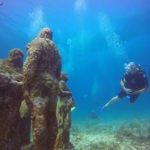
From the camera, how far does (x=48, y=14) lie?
35.2 meters

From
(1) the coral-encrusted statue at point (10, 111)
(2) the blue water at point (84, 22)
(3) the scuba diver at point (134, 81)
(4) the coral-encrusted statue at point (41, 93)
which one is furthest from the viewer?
(2) the blue water at point (84, 22)

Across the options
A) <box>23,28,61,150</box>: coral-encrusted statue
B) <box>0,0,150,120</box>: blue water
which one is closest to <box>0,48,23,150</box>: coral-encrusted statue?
<box>23,28,61,150</box>: coral-encrusted statue

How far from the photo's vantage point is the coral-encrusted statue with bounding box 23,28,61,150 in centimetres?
465

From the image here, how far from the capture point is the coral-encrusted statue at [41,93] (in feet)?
15.3

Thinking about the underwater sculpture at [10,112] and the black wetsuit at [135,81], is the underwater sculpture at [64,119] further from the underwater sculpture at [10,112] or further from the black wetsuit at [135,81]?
the black wetsuit at [135,81]

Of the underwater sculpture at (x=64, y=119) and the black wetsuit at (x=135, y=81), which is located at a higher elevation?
the black wetsuit at (x=135, y=81)

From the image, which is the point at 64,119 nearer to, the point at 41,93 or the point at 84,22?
the point at 41,93

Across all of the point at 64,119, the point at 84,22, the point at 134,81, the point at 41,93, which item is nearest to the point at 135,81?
the point at 134,81

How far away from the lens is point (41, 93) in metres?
4.86

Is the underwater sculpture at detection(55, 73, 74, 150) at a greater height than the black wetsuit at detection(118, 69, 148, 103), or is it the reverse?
the black wetsuit at detection(118, 69, 148, 103)

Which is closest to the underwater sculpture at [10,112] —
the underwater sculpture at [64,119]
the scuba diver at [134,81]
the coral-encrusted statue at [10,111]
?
the coral-encrusted statue at [10,111]

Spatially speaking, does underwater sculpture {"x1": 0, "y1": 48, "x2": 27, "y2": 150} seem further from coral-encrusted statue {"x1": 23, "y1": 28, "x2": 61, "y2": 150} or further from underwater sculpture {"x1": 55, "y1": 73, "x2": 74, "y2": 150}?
underwater sculpture {"x1": 55, "y1": 73, "x2": 74, "y2": 150}

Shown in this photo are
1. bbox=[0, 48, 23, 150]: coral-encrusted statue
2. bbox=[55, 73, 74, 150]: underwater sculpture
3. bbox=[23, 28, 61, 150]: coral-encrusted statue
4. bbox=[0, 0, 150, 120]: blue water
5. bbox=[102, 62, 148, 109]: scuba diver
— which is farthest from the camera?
bbox=[0, 0, 150, 120]: blue water

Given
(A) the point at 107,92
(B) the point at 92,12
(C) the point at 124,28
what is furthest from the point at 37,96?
(A) the point at 107,92
